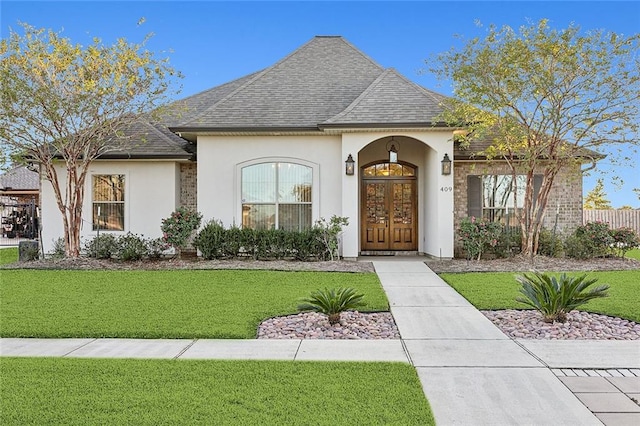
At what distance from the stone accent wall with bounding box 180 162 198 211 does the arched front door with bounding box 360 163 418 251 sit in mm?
5291

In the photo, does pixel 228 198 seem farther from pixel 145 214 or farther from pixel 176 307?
pixel 176 307

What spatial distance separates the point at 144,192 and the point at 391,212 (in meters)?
7.68

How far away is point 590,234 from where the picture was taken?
42.1ft

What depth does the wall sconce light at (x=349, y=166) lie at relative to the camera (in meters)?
12.6

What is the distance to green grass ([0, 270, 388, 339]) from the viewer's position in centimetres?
586

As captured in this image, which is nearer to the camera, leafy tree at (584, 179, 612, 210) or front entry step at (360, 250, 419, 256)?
front entry step at (360, 250, 419, 256)

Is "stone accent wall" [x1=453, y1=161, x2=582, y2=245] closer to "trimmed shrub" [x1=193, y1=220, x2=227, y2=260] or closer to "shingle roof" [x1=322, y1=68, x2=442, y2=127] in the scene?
"shingle roof" [x1=322, y1=68, x2=442, y2=127]

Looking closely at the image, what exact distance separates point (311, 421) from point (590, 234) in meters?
12.2

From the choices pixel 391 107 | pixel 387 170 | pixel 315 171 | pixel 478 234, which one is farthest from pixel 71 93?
pixel 478 234

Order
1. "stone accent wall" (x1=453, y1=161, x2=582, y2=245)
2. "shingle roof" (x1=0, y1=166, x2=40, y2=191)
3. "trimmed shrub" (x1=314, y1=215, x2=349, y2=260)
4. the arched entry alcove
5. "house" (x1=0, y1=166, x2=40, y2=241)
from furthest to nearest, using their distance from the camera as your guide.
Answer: "shingle roof" (x1=0, y1=166, x2=40, y2=191) → "house" (x1=0, y1=166, x2=40, y2=241) → the arched entry alcove → "stone accent wall" (x1=453, y1=161, x2=582, y2=245) → "trimmed shrub" (x1=314, y1=215, x2=349, y2=260)

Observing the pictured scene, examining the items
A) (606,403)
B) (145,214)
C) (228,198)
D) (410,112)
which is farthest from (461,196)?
(606,403)

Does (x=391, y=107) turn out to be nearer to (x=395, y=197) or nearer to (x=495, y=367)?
(x=395, y=197)

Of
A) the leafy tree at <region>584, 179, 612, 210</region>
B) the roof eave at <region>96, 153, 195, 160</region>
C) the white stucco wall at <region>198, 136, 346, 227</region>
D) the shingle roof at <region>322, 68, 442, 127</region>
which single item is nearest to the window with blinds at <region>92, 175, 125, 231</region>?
the roof eave at <region>96, 153, 195, 160</region>

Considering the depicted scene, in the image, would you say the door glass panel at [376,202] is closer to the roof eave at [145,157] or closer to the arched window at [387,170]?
the arched window at [387,170]
